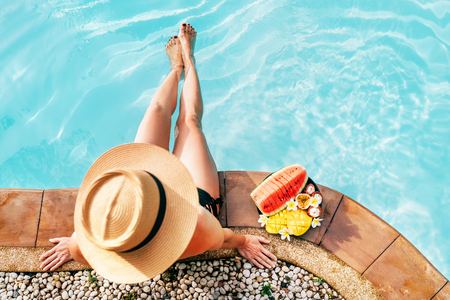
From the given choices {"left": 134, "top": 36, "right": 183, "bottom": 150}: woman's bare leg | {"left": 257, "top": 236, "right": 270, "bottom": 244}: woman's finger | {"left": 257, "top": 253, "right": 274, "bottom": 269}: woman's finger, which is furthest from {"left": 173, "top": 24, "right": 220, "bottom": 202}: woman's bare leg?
{"left": 257, "top": 253, "right": 274, "bottom": 269}: woman's finger

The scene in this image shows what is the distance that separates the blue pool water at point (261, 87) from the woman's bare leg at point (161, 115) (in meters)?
0.81

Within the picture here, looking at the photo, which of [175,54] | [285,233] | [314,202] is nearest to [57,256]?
[285,233]

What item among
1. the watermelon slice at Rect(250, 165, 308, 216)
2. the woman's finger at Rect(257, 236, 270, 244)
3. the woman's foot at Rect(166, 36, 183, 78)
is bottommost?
the woman's finger at Rect(257, 236, 270, 244)

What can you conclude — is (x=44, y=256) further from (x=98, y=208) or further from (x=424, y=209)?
(x=424, y=209)

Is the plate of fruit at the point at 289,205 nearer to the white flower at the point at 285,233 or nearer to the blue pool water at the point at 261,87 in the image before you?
the white flower at the point at 285,233

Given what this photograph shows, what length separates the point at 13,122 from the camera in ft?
13.7

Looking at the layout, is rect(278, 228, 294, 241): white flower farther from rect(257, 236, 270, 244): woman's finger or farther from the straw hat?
the straw hat

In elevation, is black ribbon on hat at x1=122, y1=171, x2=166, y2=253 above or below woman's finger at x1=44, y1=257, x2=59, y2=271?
above

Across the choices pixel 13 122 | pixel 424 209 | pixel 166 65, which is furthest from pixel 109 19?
pixel 424 209

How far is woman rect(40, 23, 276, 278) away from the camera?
2.04 metres

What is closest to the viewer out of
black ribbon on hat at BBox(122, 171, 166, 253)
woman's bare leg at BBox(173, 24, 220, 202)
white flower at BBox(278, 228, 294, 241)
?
black ribbon on hat at BBox(122, 171, 166, 253)

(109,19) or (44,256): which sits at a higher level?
(109,19)

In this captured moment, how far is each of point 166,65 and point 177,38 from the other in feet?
1.39

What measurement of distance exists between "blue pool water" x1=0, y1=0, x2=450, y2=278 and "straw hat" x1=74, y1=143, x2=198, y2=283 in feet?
7.69
